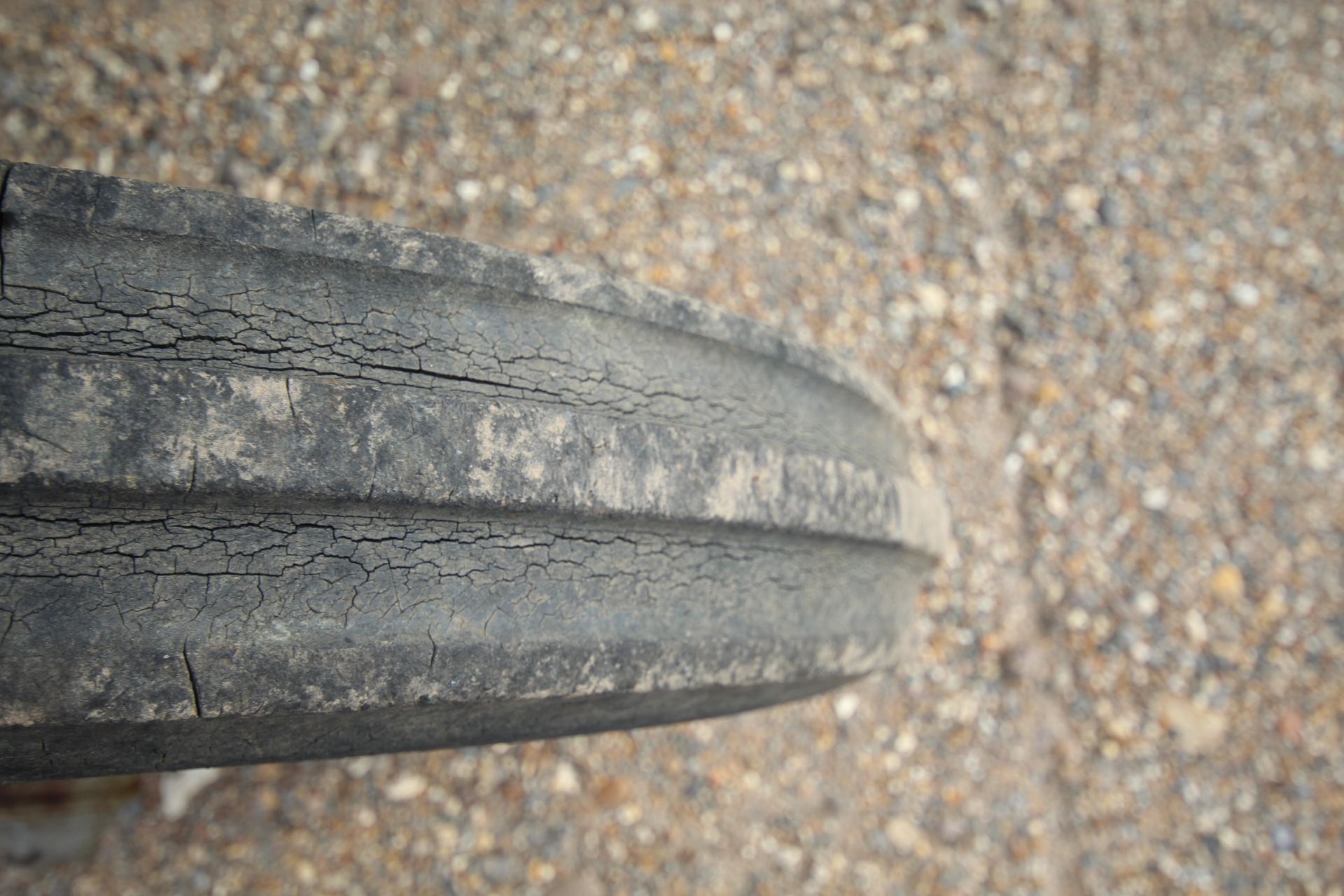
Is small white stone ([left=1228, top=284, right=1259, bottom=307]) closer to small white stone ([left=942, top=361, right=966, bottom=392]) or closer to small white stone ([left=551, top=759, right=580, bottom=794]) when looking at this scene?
small white stone ([left=942, top=361, right=966, bottom=392])

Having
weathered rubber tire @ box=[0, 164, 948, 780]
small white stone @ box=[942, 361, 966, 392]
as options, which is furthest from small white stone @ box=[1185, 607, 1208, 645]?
weathered rubber tire @ box=[0, 164, 948, 780]

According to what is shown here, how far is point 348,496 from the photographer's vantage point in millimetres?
954

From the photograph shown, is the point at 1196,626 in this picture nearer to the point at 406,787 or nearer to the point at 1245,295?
the point at 1245,295

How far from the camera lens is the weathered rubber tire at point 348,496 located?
88cm

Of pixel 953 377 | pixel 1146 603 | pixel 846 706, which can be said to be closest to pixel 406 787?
pixel 846 706

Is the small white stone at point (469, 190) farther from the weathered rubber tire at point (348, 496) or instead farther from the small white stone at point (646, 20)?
the weathered rubber tire at point (348, 496)

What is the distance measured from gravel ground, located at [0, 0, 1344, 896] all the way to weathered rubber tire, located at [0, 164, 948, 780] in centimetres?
87

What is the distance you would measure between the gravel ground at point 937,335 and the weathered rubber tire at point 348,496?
0.87 metres

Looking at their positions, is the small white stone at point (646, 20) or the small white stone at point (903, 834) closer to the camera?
the small white stone at point (903, 834)

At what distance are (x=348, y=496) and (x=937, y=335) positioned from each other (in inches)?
64.7

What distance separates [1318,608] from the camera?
2121 mm

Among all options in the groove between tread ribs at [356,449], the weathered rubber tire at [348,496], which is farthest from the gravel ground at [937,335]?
the groove between tread ribs at [356,449]

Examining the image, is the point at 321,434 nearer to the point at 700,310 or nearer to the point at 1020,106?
the point at 700,310

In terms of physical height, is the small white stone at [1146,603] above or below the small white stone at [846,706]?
above
